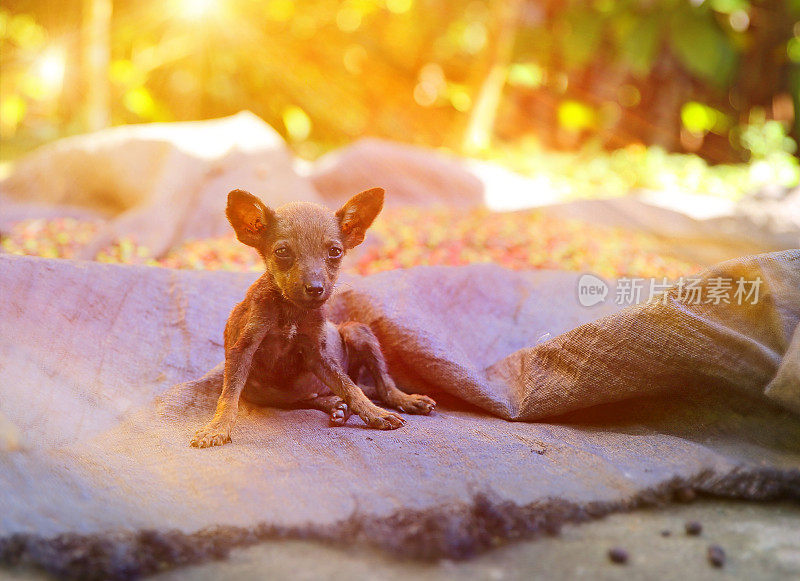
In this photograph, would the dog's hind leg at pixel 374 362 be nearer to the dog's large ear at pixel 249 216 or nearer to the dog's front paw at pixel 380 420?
the dog's front paw at pixel 380 420

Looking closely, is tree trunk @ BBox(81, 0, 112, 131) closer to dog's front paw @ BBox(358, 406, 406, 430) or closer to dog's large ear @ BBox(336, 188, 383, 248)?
dog's large ear @ BBox(336, 188, 383, 248)

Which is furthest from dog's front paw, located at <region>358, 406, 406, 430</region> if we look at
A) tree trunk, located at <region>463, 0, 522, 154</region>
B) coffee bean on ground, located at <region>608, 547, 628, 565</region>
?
tree trunk, located at <region>463, 0, 522, 154</region>

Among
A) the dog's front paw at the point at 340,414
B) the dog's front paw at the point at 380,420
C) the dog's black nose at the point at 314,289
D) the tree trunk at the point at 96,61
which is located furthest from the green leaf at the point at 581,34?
the dog's black nose at the point at 314,289

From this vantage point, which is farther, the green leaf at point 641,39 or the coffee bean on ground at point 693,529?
the green leaf at point 641,39

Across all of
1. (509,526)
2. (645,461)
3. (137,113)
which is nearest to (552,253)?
(645,461)

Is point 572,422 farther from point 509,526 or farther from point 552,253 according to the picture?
point 552,253
